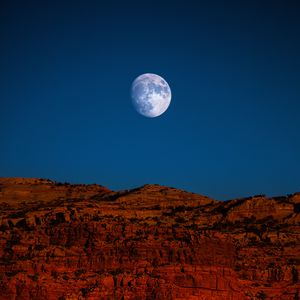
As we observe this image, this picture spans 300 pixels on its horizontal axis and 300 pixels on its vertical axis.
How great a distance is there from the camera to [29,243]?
159 feet

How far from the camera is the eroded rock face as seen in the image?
1613 inches

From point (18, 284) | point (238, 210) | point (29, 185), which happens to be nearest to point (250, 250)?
point (238, 210)

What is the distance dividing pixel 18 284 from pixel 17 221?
83.8 ft

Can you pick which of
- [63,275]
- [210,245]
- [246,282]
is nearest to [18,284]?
[63,275]

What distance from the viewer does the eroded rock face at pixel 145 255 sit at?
40969 millimetres

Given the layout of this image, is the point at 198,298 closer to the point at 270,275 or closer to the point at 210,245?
the point at 210,245

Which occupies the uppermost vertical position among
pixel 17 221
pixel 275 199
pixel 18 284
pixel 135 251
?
pixel 275 199

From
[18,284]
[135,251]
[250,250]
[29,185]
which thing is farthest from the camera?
[29,185]

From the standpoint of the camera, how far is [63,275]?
42.3 meters

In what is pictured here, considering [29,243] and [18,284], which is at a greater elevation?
[29,243]

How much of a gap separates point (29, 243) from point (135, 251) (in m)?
6.21

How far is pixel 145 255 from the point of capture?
46.6m

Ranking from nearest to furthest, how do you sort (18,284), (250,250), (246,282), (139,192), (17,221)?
1. (18,284)
2. (246,282)
3. (250,250)
4. (17,221)
5. (139,192)

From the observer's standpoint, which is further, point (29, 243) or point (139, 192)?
point (139, 192)
